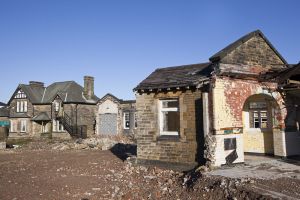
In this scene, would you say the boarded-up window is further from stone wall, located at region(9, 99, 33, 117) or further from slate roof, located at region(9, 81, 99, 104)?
stone wall, located at region(9, 99, 33, 117)

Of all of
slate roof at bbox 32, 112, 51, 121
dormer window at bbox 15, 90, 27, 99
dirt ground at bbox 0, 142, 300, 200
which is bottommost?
dirt ground at bbox 0, 142, 300, 200

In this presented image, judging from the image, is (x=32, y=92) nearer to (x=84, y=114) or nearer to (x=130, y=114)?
(x=84, y=114)

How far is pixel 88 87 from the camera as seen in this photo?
4606 cm

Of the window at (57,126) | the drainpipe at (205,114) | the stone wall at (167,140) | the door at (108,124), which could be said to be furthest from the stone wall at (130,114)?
the drainpipe at (205,114)

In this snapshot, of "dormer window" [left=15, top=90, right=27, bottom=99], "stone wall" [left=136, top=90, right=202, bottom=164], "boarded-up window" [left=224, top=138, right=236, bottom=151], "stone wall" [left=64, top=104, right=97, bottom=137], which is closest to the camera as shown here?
"boarded-up window" [left=224, top=138, right=236, bottom=151]

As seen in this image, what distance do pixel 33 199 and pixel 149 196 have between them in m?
3.80

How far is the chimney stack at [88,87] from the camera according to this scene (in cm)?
4554

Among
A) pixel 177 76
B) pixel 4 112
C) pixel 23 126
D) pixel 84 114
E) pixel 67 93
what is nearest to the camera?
pixel 177 76

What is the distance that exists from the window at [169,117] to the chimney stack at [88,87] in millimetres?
32075

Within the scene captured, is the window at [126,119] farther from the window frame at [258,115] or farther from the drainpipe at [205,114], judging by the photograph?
the drainpipe at [205,114]

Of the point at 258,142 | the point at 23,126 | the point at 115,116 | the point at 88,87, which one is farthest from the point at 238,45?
the point at 23,126

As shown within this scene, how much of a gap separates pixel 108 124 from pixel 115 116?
58.8 inches

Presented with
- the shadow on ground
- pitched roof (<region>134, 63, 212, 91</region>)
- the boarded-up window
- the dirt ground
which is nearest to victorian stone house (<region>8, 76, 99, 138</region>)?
the shadow on ground

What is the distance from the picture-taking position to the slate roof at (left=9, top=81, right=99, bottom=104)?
44625 mm
